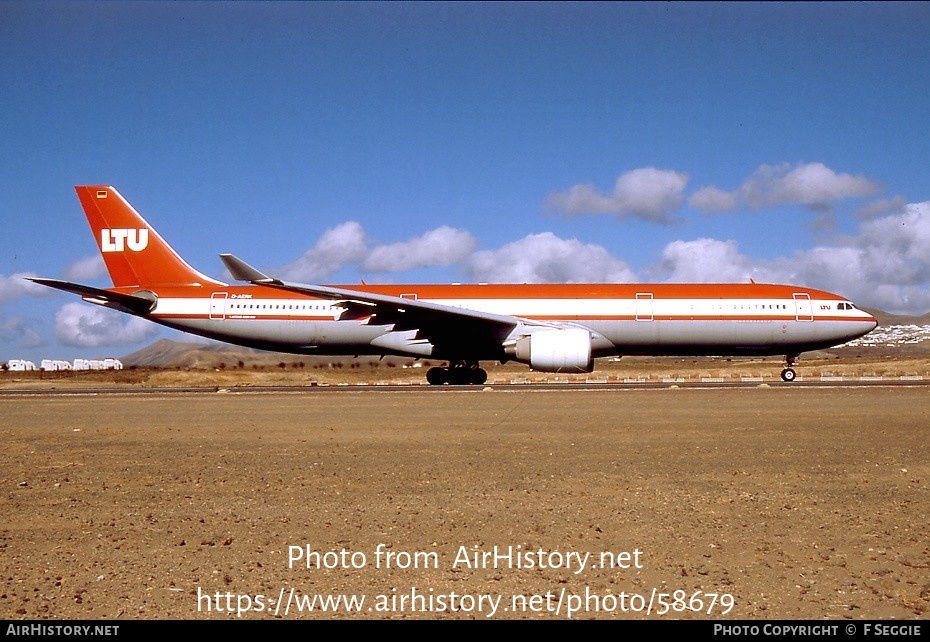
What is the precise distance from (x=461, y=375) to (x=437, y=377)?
3.10 ft

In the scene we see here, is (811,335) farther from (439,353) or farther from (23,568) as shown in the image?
(23,568)

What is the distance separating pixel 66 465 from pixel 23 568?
457cm

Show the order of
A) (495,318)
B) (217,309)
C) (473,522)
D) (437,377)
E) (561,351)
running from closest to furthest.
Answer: (473,522), (561,351), (495,318), (437,377), (217,309)

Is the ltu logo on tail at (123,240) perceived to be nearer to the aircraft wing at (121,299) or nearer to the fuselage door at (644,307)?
the aircraft wing at (121,299)

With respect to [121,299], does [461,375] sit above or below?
below

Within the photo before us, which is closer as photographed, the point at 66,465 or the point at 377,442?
the point at 66,465

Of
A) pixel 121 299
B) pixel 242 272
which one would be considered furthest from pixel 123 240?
pixel 242 272

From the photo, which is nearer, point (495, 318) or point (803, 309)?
point (495, 318)

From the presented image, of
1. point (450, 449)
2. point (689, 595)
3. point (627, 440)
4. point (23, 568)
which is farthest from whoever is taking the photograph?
point (627, 440)

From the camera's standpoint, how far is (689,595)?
14.3ft

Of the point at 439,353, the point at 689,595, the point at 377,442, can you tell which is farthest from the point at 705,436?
the point at 439,353

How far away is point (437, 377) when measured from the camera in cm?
2748

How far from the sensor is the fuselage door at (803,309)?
2609 cm

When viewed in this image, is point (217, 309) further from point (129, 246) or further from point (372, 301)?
point (372, 301)
